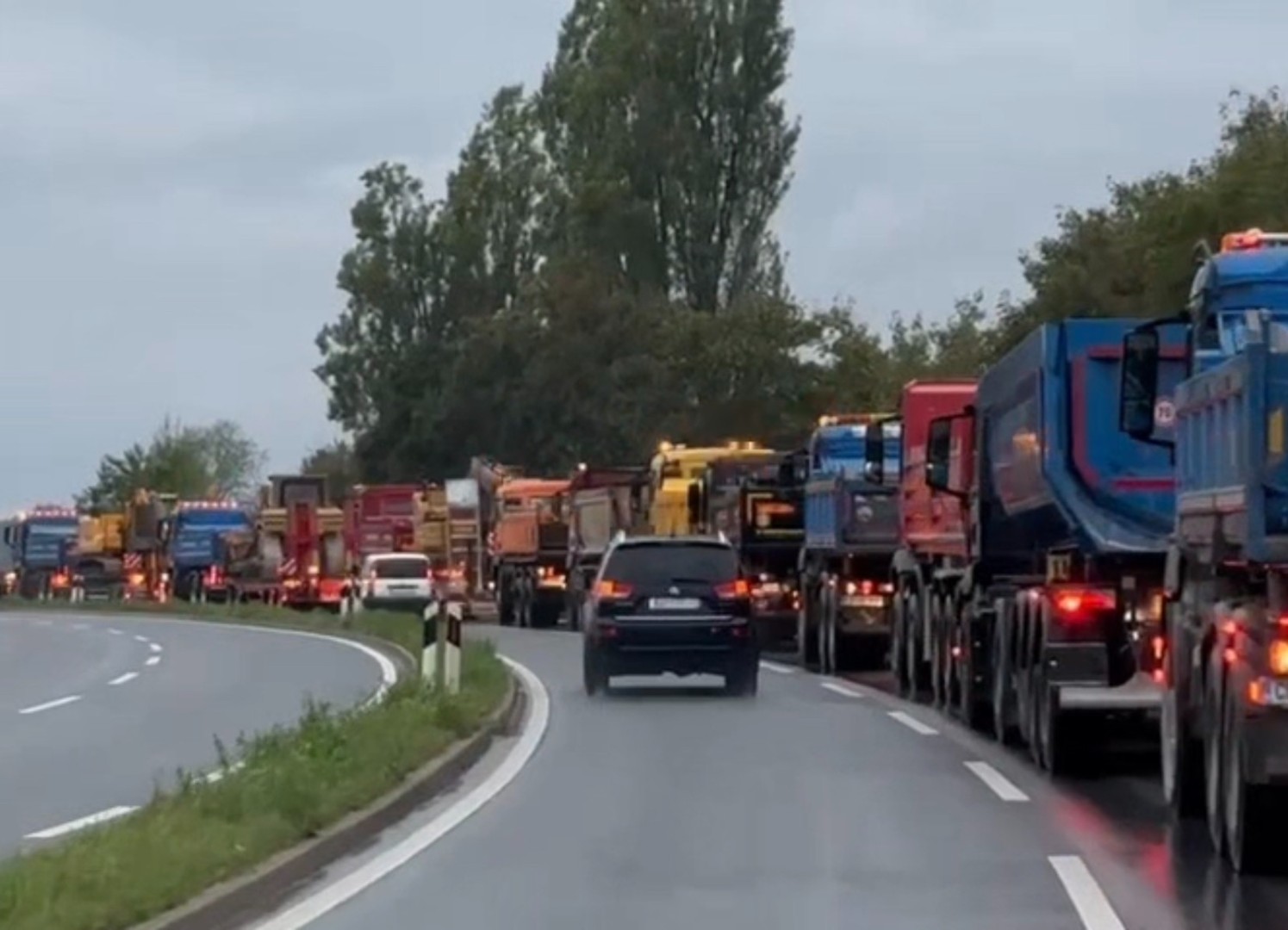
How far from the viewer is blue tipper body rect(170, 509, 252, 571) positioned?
87562mm

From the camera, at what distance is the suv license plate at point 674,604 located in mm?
32312

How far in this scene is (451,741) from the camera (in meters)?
23.6

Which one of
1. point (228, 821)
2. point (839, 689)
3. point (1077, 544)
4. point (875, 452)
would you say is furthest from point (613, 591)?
point (228, 821)

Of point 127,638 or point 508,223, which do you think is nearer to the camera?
point 127,638

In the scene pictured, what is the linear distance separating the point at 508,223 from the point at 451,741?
81.2 meters

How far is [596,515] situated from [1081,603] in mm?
37273

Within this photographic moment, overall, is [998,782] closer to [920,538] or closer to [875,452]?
[920,538]

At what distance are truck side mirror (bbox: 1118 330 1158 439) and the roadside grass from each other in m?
5.34

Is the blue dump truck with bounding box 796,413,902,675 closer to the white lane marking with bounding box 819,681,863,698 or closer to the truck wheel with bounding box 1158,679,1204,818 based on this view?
the white lane marking with bounding box 819,681,863,698

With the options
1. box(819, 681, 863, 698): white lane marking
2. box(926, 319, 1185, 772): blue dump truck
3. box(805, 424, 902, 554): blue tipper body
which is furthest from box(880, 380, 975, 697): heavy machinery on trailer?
box(926, 319, 1185, 772): blue dump truck

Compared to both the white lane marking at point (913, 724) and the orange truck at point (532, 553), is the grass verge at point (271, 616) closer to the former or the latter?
the orange truck at point (532, 553)

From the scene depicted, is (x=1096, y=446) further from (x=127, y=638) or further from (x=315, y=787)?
(x=127, y=638)

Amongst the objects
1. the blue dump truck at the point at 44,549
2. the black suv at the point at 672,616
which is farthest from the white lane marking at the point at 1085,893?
the blue dump truck at the point at 44,549

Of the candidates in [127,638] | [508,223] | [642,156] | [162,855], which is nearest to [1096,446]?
[162,855]
